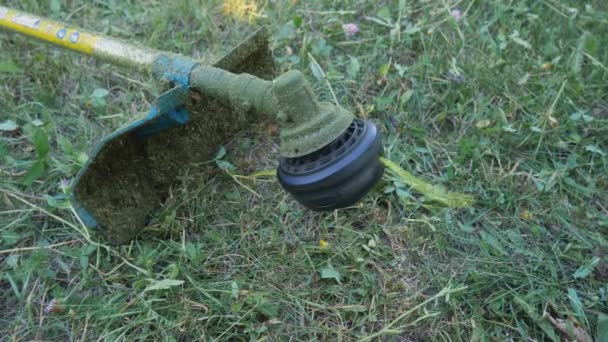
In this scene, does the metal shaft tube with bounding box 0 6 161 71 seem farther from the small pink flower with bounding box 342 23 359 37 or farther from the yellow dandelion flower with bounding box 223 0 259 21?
the small pink flower with bounding box 342 23 359 37

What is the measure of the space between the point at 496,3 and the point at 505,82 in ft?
1.73

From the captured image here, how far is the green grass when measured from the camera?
5.19 feet

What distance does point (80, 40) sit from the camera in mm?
1932

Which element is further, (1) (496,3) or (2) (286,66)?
(1) (496,3)

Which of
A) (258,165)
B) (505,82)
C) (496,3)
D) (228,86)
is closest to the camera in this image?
(228,86)

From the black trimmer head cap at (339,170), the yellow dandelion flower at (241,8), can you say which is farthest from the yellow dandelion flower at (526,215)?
the yellow dandelion flower at (241,8)

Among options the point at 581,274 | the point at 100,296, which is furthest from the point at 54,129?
the point at 581,274

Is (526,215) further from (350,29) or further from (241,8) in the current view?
(241,8)

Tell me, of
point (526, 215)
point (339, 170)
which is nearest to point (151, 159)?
point (339, 170)

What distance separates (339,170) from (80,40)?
1147 mm

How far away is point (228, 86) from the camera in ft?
5.03

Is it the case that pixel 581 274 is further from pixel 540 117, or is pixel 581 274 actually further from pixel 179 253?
pixel 179 253

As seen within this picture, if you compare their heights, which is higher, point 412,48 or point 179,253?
point 412,48

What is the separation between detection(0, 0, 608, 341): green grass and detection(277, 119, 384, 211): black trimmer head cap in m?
0.32
